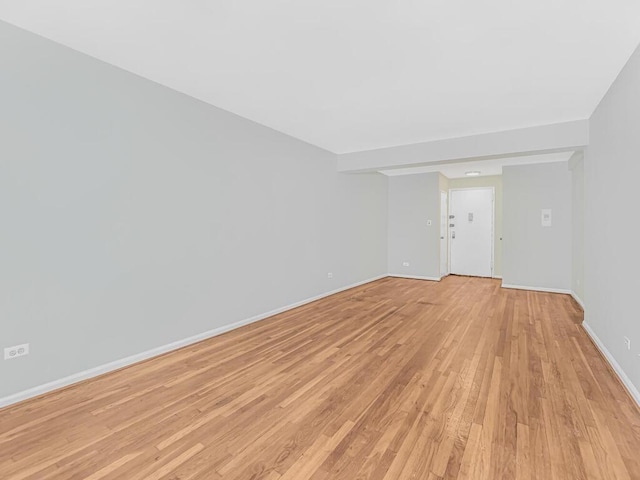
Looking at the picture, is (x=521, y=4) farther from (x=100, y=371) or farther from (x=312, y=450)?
(x=100, y=371)

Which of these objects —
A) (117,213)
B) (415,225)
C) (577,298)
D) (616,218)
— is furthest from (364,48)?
(415,225)

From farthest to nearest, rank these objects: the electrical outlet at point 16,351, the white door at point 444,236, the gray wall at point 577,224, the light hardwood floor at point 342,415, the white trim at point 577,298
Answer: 1. the white door at point 444,236
2. the white trim at point 577,298
3. the gray wall at point 577,224
4. the electrical outlet at point 16,351
5. the light hardwood floor at point 342,415

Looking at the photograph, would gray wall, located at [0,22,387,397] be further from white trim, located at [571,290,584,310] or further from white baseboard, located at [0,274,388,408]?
white trim, located at [571,290,584,310]

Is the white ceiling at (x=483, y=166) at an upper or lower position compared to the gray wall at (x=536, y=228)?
upper

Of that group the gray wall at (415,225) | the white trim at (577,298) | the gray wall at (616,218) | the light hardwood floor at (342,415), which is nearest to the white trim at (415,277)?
the gray wall at (415,225)

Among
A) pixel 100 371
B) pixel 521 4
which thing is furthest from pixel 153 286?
pixel 521 4

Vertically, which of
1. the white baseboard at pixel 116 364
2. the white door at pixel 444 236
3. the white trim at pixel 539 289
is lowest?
the white trim at pixel 539 289

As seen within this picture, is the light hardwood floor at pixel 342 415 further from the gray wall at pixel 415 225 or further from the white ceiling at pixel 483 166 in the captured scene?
the gray wall at pixel 415 225

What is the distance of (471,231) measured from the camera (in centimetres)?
805

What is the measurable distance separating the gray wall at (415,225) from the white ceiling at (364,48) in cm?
378

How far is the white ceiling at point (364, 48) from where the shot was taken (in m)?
2.03

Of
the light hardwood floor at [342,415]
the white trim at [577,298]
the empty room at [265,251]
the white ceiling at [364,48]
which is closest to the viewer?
the light hardwood floor at [342,415]

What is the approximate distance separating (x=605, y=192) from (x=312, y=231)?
3727 mm

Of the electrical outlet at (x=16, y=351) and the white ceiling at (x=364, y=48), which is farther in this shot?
the electrical outlet at (x=16, y=351)
